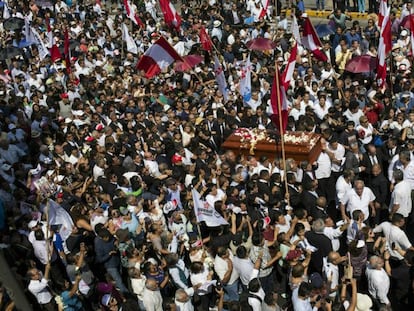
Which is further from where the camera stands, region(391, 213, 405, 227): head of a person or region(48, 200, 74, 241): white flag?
region(48, 200, 74, 241): white flag

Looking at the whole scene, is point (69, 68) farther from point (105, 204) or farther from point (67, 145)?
point (105, 204)

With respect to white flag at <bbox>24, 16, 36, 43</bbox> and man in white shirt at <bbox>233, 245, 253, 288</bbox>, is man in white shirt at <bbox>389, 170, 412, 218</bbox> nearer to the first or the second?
man in white shirt at <bbox>233, 245, 253, 288</bbox>

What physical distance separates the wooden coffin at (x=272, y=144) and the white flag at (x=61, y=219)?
426 centimetres

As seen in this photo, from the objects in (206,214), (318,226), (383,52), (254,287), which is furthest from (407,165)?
(383,52)

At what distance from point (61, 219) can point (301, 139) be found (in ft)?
16.6

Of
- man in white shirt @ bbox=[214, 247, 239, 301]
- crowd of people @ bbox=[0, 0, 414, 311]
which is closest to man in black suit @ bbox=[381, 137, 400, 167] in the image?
crowd of people @ bbox=[0, 0, 414, 311]

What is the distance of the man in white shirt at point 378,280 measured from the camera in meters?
7.83

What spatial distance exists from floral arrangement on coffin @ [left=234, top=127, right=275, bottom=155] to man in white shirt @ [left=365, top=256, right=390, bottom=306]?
4.85 metres

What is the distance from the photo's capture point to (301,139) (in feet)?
40.3

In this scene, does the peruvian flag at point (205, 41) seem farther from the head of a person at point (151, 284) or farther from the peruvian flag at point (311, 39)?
the head of a person at point (151, 284)

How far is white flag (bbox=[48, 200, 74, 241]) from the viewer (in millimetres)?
9156

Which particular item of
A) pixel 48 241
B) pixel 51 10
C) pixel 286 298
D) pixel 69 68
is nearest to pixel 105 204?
pixel 48 241

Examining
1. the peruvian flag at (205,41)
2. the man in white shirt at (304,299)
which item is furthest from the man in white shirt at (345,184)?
the peruvian flag at (205,41)

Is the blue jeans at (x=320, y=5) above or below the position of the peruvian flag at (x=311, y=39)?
below
